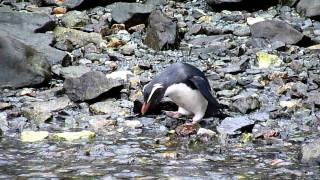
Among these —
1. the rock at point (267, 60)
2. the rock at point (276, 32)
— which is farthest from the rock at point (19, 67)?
the rock at point (276, 32)

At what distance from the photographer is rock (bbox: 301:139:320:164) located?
6422mm

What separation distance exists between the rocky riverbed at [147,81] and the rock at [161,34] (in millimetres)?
20

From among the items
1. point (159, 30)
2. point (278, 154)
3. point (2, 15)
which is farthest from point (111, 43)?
point (278, 154)

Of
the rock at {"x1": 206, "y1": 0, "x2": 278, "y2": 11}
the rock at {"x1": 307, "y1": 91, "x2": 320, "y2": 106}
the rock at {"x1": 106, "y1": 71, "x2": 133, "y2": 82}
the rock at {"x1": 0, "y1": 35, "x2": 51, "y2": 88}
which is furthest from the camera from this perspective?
the rock at {"x1": 206, "y1": 0, "x2": 278, "y2": 11}

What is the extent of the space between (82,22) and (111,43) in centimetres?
144

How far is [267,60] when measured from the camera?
10961 mm

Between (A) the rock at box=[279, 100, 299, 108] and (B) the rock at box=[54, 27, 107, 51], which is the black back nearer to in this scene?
(A) the rock at box=[279, 100, 299, 108]

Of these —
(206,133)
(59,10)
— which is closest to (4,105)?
(206,133)

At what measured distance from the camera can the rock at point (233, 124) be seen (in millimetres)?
7629

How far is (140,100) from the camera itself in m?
8.51

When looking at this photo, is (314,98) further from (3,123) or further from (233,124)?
(3,123)

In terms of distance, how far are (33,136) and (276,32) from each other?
5657mm

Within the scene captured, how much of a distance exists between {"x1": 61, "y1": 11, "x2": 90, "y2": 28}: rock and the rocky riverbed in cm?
3

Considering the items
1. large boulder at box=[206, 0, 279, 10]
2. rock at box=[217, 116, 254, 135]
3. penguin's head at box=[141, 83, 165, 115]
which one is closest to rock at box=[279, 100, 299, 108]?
rock at box=[217, 116, 254, 135]
